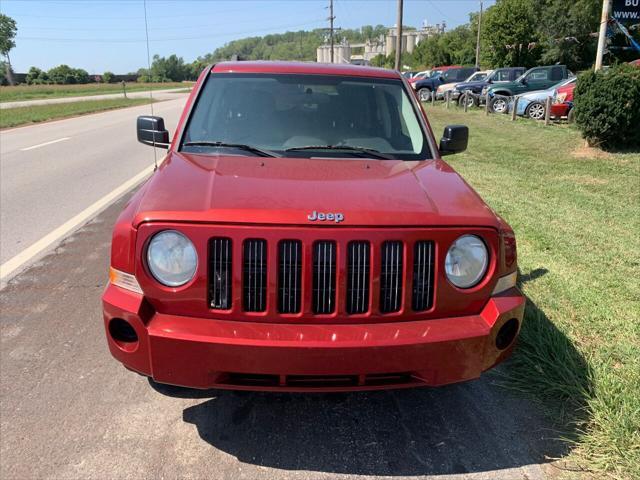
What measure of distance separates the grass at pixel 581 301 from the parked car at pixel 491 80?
56.4 feet

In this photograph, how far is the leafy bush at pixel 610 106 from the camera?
33.9 feet

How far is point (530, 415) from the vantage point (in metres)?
2.92

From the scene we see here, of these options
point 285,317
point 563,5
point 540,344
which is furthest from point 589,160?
point 563,5

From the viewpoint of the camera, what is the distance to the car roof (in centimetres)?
399

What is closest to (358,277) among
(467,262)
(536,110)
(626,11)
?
(467,262)

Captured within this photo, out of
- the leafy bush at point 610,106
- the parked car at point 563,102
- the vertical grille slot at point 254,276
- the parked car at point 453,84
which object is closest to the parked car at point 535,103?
the parked car at point 563,102

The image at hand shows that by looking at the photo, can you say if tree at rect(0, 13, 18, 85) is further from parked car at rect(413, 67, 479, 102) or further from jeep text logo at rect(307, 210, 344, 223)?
jeep text logo at rect(307, 210, 344, 223)

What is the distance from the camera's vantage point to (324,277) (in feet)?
7.73

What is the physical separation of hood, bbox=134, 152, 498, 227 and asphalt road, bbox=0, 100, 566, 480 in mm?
1118

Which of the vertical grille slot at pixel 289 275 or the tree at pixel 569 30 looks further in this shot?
the tree at pixel 569 30

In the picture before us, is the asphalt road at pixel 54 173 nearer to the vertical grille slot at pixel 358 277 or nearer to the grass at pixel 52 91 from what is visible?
the vertical grille slot at pixel 358 277

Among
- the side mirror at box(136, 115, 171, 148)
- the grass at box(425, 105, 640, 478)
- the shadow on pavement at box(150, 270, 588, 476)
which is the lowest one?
the shadow on pavement at box(150, 270, 588, 476)

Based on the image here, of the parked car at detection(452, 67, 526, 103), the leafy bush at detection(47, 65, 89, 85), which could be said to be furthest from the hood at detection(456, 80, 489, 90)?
the leafy bush at detection(47, 65, 89, 85)

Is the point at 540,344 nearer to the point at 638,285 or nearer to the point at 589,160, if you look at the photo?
the point at 638,285
